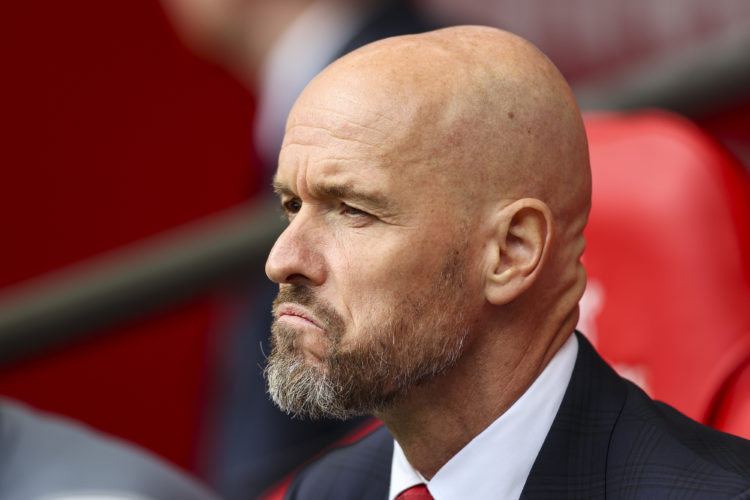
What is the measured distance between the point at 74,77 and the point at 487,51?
1.46m

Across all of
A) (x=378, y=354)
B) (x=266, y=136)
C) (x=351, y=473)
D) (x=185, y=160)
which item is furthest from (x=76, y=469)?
(x=185, y=160)

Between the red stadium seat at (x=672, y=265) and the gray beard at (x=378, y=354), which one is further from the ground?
the red stadium seat at (x=672, y=265)

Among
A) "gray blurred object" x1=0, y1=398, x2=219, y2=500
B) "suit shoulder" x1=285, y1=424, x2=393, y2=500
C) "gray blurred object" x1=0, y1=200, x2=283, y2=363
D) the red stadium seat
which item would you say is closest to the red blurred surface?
"gray blurred object" x1=0, y1=200, x2=283, y2=363

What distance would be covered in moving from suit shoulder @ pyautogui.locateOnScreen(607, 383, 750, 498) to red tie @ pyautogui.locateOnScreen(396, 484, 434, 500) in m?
0.09

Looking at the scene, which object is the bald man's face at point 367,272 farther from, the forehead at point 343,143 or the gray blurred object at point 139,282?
the gray blurred object at point 139,282

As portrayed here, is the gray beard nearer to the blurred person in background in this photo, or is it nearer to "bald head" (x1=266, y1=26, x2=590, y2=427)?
"bald head" (x1=266, y1=26, x2=590, y2=427)

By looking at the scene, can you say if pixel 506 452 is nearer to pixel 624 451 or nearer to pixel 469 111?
pixel 624 451

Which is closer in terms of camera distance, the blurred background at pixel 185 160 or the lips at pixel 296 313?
the lips at pixel 296 313

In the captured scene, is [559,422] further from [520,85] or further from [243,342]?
[243,342]

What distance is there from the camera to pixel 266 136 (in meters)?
1.38

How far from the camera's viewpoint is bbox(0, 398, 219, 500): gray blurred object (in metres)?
0.81

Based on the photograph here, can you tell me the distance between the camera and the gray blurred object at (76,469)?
812 millimetres

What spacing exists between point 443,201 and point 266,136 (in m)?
0.92

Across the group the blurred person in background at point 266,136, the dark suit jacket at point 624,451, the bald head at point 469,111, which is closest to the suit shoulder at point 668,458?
the dark suit jacket at point 624,451
